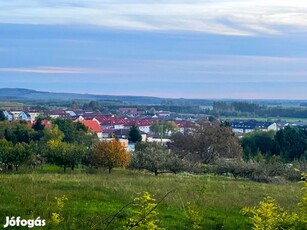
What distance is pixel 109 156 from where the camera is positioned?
3931cm

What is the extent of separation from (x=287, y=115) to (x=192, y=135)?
12303 centimetres

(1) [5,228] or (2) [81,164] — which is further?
(2) [81,164]

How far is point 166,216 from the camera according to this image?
14.3 m

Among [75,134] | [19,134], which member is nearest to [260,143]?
[75,134]

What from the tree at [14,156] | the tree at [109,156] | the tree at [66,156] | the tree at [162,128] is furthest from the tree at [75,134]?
the tree at [162,128]

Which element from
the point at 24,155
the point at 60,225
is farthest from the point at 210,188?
the point at 24,155

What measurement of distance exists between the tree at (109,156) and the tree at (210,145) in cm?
1354

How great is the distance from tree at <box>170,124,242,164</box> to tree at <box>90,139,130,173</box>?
1354cm

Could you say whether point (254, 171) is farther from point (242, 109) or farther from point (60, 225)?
point (242, 109)

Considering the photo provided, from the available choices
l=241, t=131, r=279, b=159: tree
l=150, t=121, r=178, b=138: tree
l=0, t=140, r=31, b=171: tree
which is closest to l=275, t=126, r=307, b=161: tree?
l=241, t=131, r=279, b=159: tree

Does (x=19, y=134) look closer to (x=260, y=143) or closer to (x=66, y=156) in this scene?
(x=66, y=156)

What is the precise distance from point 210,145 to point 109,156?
17.4 meters

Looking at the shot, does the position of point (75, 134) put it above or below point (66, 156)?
below

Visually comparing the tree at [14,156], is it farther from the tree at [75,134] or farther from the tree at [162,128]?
the tree at [162,128]
